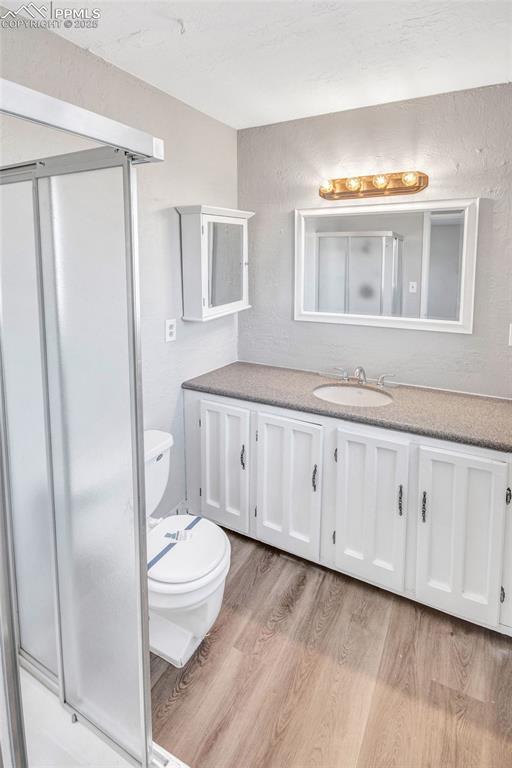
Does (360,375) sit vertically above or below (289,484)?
above

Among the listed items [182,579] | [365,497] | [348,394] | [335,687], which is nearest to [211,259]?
[348,394]

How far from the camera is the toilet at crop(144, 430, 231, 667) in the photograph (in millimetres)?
1682

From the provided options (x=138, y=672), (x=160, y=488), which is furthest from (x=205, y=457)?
(x=138, y=672)

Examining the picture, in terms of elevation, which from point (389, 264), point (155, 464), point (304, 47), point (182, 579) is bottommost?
point (182, 579)

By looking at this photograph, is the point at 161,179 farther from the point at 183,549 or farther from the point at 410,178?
the point at 183,549

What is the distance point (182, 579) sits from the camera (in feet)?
5.53

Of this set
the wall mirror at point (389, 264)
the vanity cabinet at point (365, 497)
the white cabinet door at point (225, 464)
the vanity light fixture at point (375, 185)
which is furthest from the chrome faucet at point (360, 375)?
the vanity light fixture at point (375, 185)

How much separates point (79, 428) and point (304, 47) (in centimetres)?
160

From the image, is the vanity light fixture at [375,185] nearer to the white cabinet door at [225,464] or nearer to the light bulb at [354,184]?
the light bulb at [354,184]

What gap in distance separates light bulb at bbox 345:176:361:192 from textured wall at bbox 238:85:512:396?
7 centimetres

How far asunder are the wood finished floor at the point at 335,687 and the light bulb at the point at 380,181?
1888mm

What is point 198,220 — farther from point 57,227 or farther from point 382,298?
point 57,227

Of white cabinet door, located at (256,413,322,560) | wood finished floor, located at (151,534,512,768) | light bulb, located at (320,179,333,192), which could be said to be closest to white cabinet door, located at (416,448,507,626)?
wood finished floor, located at (151,534,512,768)

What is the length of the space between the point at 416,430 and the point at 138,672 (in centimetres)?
132
